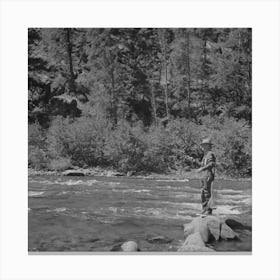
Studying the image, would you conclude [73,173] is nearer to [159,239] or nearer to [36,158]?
[36,158]

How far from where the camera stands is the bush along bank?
7688 mm

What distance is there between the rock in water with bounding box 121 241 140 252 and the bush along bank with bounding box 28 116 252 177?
151 centimetres

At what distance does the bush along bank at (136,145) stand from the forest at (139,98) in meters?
0.02

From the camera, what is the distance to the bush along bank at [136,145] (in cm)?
769

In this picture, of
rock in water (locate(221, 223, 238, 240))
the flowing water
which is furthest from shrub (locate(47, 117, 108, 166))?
rock in water (locate(221, 223, 238, 240))

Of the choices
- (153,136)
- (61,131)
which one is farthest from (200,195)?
(61,131)

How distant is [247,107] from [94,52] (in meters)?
3.07

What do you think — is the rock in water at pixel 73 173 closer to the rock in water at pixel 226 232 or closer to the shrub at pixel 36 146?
the shrub at pixel 36 146

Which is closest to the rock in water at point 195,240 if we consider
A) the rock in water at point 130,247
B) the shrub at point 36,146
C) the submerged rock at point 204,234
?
the submerged rock at point 204,234

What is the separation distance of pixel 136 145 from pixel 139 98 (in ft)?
3.05

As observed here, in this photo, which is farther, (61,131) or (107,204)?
(61,131)

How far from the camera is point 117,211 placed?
7.40 meters

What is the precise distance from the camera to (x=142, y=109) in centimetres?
823
